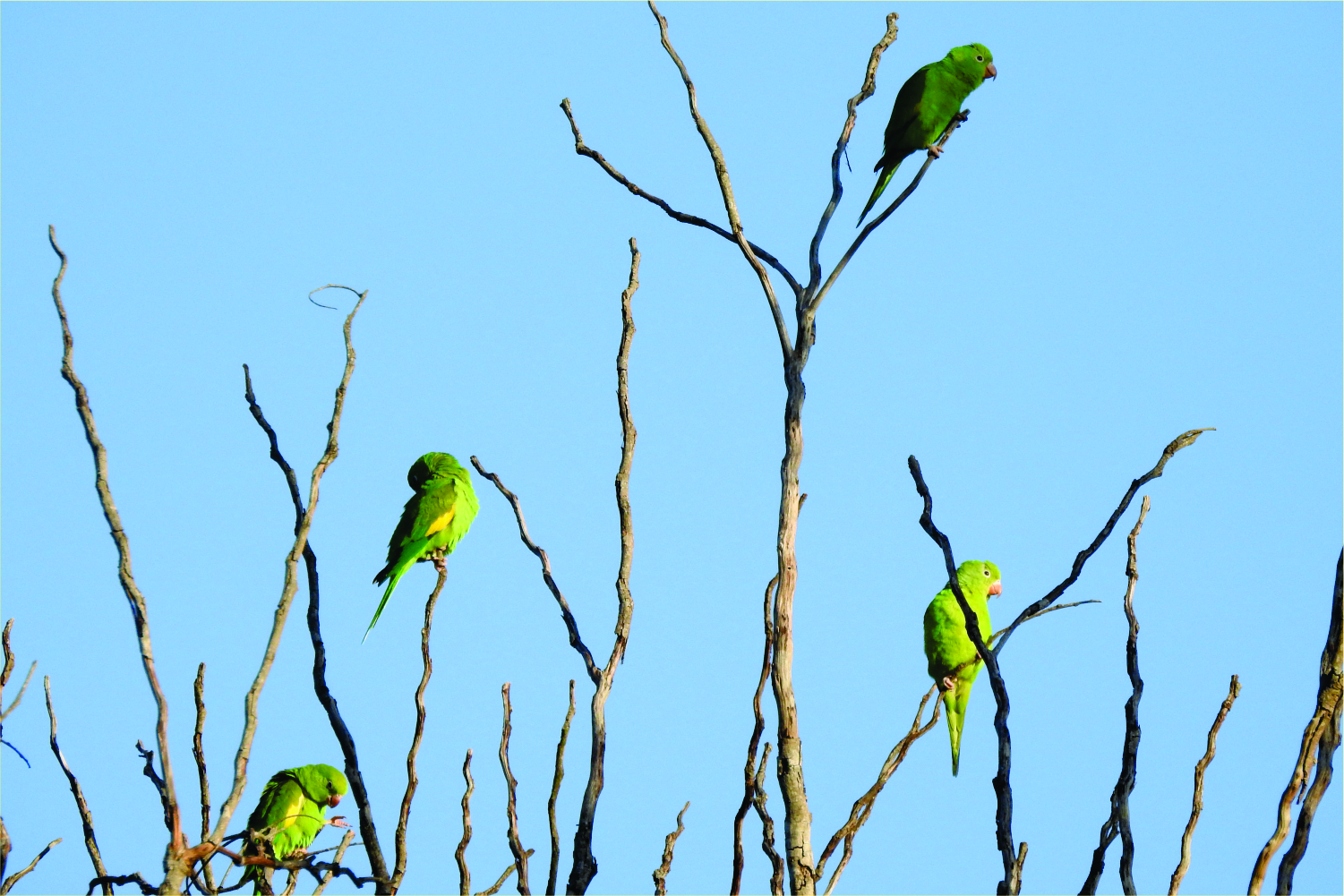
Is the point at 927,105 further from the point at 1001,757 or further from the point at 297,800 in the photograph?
the point at 297,800

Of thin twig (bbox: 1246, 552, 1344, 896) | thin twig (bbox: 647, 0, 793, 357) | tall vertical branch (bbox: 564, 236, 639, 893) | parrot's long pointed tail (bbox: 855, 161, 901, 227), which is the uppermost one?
parrot's long pointed tail (bbox: 855, 161, 901, 227)

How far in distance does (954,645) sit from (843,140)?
3634 mm

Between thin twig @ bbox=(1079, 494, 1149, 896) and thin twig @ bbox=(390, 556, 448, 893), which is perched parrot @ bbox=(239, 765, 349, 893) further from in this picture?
thin twig @ bbox=(1079, 494, 1149, 896)

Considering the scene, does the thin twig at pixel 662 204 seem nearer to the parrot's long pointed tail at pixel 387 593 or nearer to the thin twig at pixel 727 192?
the thin twig at pixel 727 192

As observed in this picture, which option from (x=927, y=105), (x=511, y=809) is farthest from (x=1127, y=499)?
(x=927, y=105)

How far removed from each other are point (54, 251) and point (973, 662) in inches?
205

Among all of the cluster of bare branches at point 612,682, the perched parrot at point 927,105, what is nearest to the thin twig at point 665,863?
the cluster of bare branches at point 612,682

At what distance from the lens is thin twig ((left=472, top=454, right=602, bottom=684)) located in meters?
3.60

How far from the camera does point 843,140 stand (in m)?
3.94

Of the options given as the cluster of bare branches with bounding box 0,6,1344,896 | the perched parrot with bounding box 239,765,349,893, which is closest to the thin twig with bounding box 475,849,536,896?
the cluster of bare branches with bounding box 0,6,1344,896

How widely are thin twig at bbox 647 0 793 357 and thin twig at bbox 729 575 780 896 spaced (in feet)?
2.62

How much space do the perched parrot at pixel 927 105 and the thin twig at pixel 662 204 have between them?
3160 millimetres

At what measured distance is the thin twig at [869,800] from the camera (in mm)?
3377

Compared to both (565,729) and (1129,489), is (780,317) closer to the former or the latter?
(1129,489)
